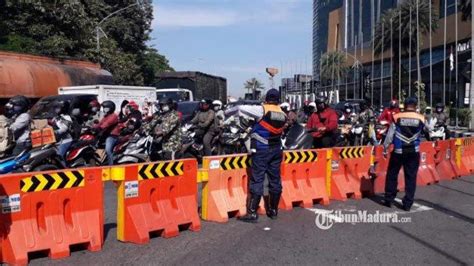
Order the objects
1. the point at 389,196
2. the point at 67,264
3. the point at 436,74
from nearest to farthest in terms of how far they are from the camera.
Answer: the point at 67,264 < the point at 389,196 < the point at 436,74

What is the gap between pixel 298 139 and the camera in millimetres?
12500

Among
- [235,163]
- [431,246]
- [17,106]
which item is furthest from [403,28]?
[431,246]

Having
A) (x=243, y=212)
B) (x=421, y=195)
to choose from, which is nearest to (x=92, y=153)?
(x=243, y=212)

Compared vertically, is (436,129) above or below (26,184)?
above

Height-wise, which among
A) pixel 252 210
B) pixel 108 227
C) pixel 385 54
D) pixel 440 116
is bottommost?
pixel 108 227

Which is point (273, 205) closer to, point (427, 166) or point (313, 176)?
point (313, 176)

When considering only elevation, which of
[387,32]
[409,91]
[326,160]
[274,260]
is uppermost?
[387,32]

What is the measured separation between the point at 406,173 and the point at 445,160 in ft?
14.6

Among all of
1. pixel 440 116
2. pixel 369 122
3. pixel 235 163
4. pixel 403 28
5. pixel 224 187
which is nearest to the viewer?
pixel 224 187

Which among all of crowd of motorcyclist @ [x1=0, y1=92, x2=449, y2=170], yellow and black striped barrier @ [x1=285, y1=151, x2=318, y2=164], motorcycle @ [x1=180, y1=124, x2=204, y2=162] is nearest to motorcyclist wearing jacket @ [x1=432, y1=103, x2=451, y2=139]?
crowd of motorcyclist @ [x1=0, y1=92, x2=449, y2=170]

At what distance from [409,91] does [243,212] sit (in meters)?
58.3

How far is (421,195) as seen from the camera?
11.5m

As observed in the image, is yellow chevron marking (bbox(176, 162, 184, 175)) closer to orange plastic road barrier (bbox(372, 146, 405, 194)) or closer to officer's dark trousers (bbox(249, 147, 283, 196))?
officer's dark trousers (bbox(249, 147, 283, 196))

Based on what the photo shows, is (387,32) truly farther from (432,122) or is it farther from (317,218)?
(317,218)
